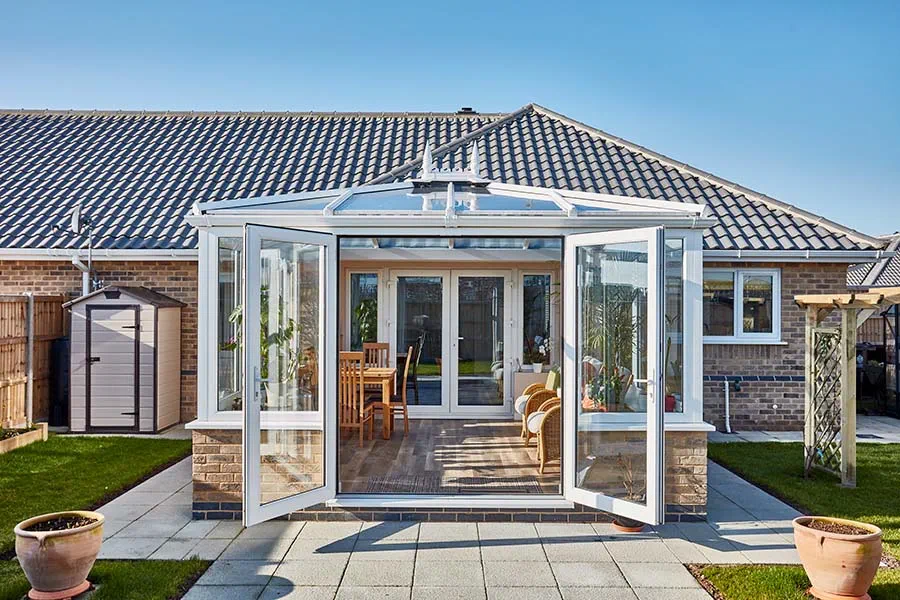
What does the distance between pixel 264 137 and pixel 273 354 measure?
10315 millimetres

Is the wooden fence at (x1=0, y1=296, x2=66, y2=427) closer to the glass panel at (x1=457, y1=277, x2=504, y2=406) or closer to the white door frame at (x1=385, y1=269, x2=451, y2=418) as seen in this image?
the white door frame at (x1=385, y1=269, x2=451, y2=418)

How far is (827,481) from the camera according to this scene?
311 inches

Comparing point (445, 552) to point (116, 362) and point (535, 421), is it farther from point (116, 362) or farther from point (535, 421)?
point (116, 362)

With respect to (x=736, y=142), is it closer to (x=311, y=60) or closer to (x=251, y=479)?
(x=311, y=60)

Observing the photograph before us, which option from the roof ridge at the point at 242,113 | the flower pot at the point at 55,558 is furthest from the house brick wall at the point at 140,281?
Result: the flower pot at the point at 55,558

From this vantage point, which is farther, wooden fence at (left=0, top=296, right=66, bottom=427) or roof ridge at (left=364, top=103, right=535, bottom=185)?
roof ridge at (left=364, top=103, right=535, bottom=185)

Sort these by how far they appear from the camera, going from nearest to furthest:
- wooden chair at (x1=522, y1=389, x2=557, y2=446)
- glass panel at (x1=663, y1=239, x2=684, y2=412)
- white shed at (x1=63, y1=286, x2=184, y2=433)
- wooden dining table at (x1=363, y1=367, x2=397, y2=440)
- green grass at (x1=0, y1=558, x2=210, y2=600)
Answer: green grass at (x1=0, y1=558, x2=210, y2=600) → glass panel at (x1=663, y1=239, x2=684, y2=412) → wooden chair at (x1=522, y1=389, x2=557, y2=446) → wooden dining table at (x1=363, y1=367, x2=397, y2=440) → white shed at (x1=63, y1=286, x2=184, y2=433)

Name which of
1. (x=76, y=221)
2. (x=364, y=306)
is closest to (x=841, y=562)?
(x=364, y=306)

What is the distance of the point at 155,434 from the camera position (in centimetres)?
1041

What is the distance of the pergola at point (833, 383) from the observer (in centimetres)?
764

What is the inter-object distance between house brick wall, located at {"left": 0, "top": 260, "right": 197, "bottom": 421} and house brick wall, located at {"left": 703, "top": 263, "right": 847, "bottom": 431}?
26.6ft

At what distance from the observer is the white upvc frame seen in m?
11.6

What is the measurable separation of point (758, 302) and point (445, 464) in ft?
20.4

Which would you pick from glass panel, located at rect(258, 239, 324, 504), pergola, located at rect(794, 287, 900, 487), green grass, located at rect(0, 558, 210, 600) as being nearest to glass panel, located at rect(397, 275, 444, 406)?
glass panel, located at rect(258, 239, 324, 504)
